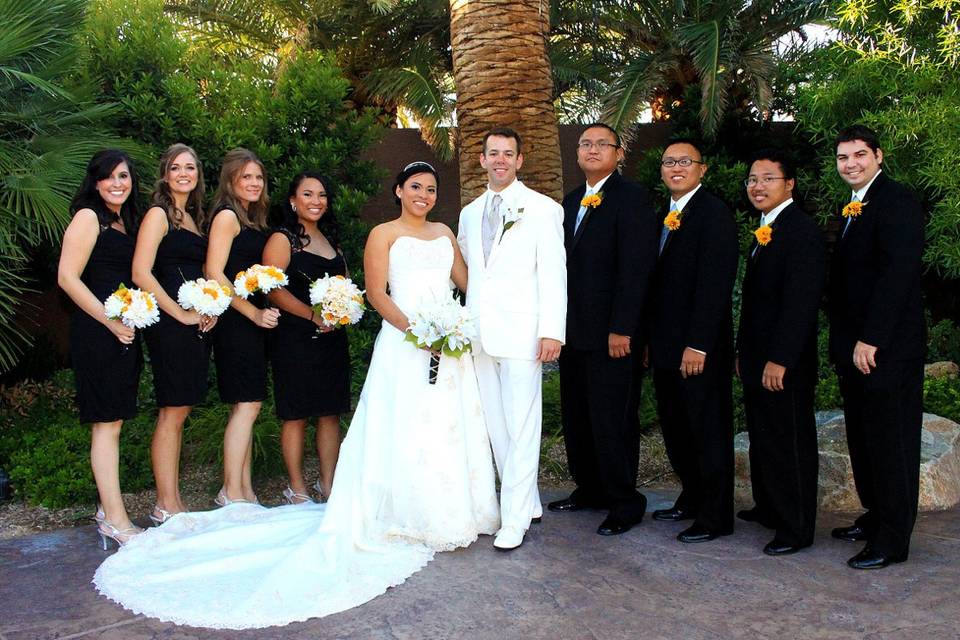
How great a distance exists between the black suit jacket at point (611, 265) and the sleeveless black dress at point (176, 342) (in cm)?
227

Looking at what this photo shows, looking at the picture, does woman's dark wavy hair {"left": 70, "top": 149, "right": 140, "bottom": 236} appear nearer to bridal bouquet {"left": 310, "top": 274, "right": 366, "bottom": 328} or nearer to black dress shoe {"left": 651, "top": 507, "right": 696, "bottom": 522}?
bridal bouquet {"left": 310, "top": 274, "right": 366, "bottom": 328}

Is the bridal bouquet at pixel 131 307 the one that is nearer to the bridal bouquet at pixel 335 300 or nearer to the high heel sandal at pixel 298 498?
the bridal bouquet at pixel 335 300

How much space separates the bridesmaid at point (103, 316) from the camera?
196 inches

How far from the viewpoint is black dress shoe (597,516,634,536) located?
5.23m

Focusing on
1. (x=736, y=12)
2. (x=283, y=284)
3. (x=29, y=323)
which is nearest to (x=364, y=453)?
(x=283, y=284)

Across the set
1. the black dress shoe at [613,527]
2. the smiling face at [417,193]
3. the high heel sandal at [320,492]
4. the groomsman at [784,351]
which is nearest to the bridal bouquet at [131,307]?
the smiling face at [417,193]

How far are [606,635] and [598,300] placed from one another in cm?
206

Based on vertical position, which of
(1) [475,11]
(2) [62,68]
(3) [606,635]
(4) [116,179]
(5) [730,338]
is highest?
(1) [475,11]

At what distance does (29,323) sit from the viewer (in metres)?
9.45

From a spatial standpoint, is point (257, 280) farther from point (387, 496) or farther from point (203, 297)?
point (387, 496)

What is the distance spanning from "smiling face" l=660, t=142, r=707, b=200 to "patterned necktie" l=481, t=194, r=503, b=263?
3.30 ft

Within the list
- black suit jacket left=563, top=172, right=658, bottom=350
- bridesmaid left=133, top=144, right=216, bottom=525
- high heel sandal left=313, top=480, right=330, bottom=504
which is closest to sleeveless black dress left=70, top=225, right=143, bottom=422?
bridesmaid left=133, top=144, right=216, bottom=525

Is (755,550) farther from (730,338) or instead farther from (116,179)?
(116,179)

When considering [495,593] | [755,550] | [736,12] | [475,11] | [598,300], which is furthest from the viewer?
[736,12]
